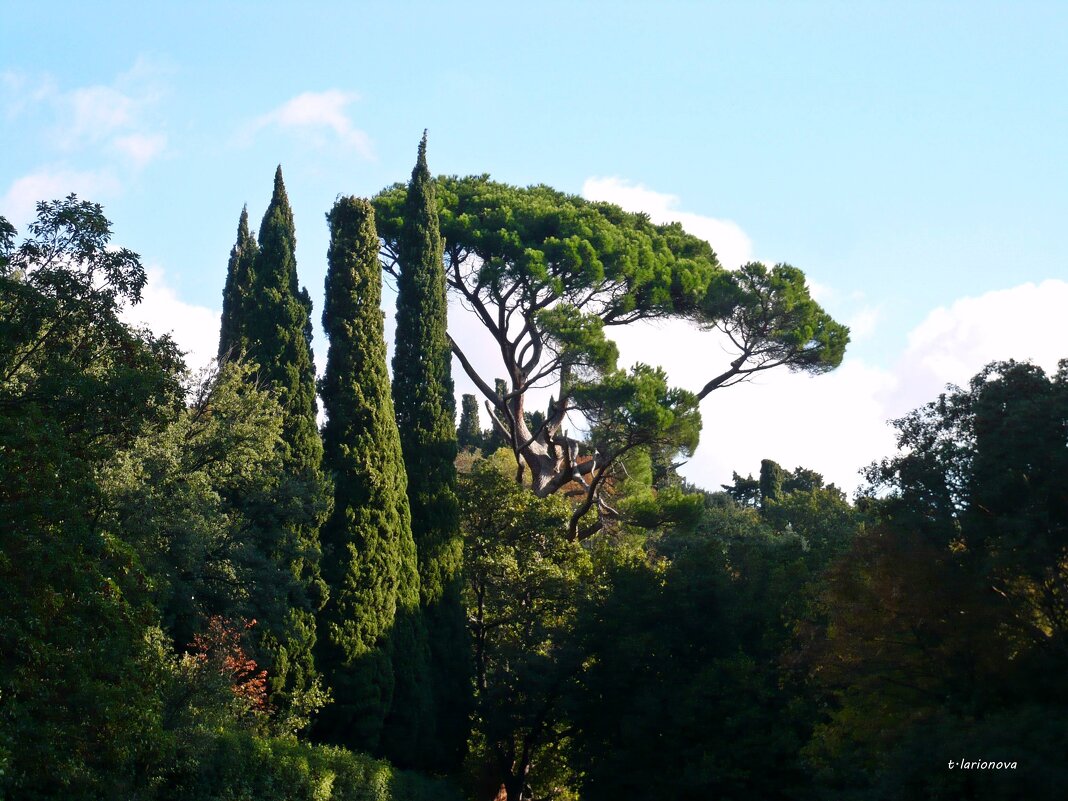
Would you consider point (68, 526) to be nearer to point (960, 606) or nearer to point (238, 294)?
point (960, 606)

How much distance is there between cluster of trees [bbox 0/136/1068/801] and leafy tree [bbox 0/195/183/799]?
0.12 ft

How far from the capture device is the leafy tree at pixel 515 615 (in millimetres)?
24484

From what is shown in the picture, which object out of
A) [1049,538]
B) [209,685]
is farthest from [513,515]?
[1049,538]

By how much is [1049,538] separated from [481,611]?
17.8 metres

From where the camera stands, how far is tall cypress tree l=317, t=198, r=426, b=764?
22188mm

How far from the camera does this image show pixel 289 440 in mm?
22328

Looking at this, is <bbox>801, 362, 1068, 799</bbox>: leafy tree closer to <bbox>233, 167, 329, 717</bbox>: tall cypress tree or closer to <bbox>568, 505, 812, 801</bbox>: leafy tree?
<bbox>568, 505, 812, 801</bbox>: leafy tree

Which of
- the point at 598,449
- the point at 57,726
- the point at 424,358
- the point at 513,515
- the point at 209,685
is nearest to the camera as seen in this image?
the point at 57,726

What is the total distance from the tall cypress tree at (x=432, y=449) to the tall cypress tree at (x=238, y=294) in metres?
4.03

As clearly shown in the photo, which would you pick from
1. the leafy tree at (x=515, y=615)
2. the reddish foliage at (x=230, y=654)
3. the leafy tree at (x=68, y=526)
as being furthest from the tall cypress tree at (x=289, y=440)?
the leafy tree at (x=68, y=526)

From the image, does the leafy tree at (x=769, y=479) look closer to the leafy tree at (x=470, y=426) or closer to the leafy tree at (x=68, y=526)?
the leafy tree at (x=470, y=426)

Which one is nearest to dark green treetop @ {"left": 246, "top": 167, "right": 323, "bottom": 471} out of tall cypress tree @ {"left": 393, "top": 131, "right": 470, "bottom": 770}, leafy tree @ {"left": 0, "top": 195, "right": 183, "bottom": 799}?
tall cypress tree @ {"left": 393, "top": 131, "right": 470, "bottom": 770}

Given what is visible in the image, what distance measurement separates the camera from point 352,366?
79.4ft

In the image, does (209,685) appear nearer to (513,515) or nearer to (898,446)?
(898,446)
